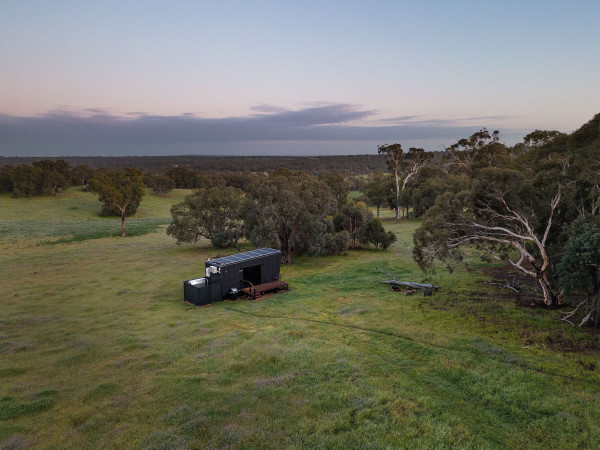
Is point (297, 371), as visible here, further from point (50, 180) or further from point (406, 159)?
point (50, 180)

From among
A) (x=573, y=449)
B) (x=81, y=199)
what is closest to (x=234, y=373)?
(x=573, y=449)

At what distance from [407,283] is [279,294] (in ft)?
27.5

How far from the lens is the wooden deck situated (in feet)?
72.2

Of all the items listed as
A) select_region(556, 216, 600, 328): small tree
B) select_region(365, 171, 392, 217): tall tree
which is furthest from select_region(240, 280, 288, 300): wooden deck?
select_region(365, 171, 392, 217): tall tree

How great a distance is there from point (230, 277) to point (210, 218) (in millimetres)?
20160

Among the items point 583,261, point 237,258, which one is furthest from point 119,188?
point 583,261

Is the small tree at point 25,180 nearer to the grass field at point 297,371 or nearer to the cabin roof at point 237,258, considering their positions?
the grass field at point 297,371

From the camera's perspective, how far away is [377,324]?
16.0 m

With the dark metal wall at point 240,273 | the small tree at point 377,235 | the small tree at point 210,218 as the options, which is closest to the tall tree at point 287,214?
the dark metal wall at point 240,273

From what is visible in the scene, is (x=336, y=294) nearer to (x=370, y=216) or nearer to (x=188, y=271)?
(x=188, y=271)

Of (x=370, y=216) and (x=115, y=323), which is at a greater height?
(x=370, y=216)

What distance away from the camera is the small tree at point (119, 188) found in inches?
2092

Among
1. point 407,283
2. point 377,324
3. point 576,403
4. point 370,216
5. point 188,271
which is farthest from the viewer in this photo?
point 370,216

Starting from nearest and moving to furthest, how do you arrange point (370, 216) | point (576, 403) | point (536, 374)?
point (576, 403) → point (536, 374) → point (370, 216)
